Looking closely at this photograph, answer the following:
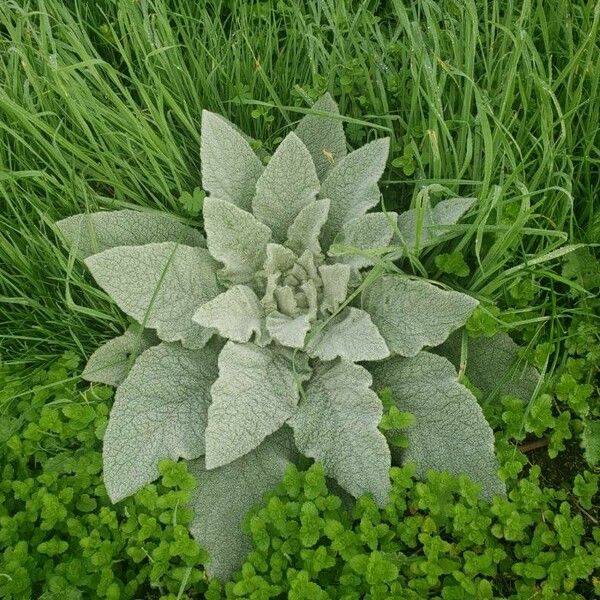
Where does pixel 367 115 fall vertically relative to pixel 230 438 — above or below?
above

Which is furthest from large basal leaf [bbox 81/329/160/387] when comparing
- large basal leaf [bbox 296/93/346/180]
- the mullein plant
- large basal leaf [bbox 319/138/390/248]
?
large basal leaf [bbox 296/93/346/180]

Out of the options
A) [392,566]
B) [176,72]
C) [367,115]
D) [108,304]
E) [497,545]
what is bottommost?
[497,545]

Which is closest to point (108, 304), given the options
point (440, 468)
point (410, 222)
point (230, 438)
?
point (230, 438)

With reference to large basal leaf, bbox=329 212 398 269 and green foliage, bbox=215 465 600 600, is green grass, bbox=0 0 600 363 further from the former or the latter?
green foliage, bbox=215 465 600 600

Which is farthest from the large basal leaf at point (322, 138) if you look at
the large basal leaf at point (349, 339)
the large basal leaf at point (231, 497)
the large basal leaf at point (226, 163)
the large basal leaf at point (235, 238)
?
the large basal leaf at point (231, 497)

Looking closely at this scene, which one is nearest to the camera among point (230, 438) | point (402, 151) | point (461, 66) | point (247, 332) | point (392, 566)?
point (392, 566)

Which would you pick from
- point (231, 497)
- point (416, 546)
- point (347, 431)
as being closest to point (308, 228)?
point (347, 431)

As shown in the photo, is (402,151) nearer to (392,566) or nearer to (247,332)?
(247,332)
